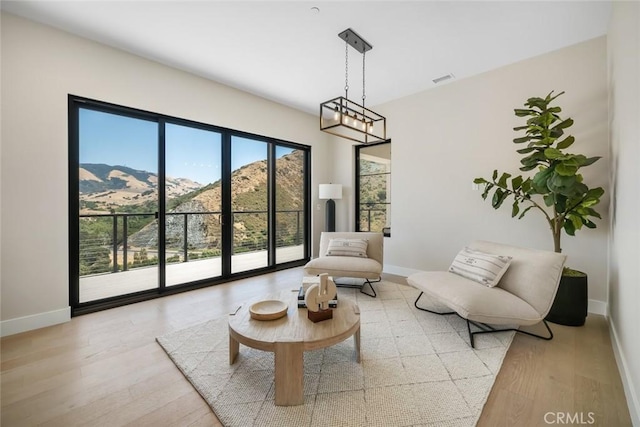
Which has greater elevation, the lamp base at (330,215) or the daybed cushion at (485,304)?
the lamp base at (330,215)

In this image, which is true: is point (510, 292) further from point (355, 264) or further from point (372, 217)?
point (372, 217)

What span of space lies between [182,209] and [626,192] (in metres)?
4.58

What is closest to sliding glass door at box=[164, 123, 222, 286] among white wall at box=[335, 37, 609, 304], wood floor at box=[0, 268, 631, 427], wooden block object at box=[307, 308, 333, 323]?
wood floor at box=[0, 268, 631, 427]

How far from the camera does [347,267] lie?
11.2ft

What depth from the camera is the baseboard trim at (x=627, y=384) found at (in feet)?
4.81

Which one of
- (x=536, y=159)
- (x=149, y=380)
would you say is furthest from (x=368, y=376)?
(x=536, y=159)

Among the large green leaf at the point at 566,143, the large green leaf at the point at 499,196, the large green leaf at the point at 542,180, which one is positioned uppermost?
the large green leaf at the point at 566,143

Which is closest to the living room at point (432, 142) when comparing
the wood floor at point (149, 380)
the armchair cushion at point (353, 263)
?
the wood floor at point (149, 380)

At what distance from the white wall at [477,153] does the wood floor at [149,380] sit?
124 cm

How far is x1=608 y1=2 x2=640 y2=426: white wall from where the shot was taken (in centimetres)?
163

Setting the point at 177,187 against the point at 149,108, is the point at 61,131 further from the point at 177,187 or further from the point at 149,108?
the point at 177,187

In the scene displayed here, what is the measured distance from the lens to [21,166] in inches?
99.9

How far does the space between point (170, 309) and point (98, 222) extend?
1.33 metres

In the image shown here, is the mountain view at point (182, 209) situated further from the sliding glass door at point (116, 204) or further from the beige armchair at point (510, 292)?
the beige armchair at point (510, 292)
